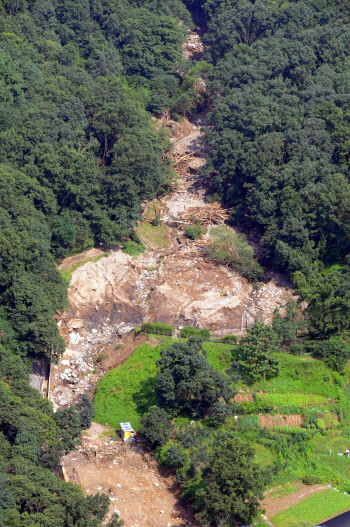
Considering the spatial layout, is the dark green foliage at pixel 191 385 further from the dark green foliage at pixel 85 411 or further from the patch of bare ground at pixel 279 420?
the dark green foliage at pixel 85 411

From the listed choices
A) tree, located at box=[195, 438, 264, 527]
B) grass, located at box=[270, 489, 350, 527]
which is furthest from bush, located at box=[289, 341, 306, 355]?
tree, located at box=[195, 438, 264, 527]

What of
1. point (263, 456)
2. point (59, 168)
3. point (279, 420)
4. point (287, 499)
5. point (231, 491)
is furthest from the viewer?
point (59, 168)

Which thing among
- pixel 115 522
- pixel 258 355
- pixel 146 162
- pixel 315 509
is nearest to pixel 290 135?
pixel 146 162

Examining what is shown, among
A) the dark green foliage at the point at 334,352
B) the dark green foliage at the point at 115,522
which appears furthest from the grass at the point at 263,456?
the dark green foliage at the point at 115,522

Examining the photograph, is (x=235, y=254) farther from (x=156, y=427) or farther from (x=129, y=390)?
(x=156, y=427)

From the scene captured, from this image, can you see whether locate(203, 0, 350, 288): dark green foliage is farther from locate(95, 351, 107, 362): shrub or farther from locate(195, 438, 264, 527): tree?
locate(195, 438, 264, 527): tree
